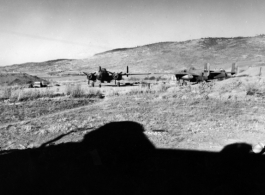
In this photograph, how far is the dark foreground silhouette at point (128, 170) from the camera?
4.10m

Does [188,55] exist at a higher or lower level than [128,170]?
higher

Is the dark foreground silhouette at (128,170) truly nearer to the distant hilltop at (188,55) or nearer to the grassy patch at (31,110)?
the grassy patch at (31,110)

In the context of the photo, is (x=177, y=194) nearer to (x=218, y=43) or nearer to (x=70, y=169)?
(x=70, y=169)

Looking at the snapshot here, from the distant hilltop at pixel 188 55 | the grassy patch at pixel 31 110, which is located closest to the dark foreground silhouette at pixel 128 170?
the grassy patch at pixel 31 110

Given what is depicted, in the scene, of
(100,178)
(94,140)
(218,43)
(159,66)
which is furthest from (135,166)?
(218,43)

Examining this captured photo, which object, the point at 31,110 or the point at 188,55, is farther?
the point at 188,55

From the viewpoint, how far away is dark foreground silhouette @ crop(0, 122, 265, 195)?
4.10 meters

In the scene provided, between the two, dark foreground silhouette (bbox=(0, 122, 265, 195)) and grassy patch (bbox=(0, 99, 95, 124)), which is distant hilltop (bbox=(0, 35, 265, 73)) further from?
dark foreground silhouette (bbox=(0, 122, 265, 195))

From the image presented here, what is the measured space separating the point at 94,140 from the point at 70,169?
1.92 metres

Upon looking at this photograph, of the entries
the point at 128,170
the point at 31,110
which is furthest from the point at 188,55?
the point at 128,170

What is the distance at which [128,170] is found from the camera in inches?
187

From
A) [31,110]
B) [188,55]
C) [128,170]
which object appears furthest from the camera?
[188,55]

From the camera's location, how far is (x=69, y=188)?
163 inches

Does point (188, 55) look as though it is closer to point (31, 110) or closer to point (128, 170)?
point (31, 110)
